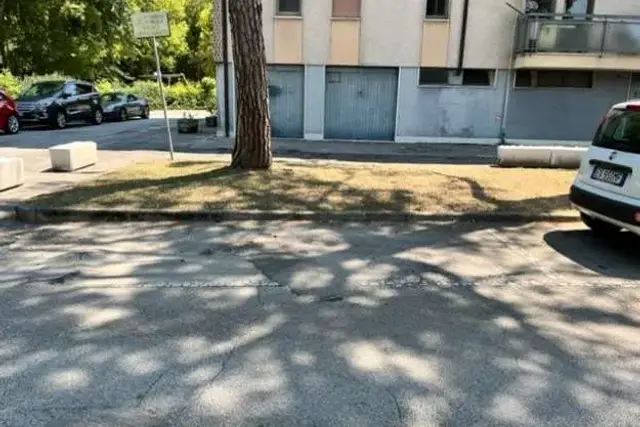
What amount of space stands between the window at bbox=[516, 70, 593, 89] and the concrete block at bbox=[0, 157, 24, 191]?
48.1 feet

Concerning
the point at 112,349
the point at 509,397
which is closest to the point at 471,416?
the point at 509,397

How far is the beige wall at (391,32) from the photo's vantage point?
17.5 metres

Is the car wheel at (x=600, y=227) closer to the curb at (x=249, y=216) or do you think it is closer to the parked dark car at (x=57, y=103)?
the curb at (x=249, y=216)

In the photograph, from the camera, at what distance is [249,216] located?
7.51 meters

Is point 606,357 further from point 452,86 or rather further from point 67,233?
point 452,86

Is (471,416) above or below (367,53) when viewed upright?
below

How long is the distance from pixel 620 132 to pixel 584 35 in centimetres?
1215

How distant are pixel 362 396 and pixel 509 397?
865mm

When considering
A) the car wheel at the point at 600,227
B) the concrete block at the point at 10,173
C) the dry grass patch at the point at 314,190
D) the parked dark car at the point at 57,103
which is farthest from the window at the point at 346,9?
the car wheel at the point at 600,227

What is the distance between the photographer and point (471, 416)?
318 cm

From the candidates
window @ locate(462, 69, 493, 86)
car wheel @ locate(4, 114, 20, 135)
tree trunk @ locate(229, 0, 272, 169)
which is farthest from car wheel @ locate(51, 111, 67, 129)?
window @ locate(462, 69, 493, 86)

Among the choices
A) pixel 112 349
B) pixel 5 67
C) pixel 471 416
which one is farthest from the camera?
pixel 5 67

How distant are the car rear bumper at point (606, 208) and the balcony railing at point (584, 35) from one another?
11.6 meters

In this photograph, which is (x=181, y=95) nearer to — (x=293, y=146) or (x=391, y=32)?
(x=391, y=32)
